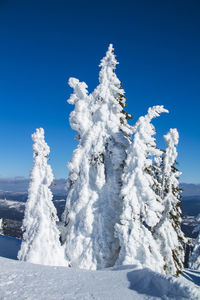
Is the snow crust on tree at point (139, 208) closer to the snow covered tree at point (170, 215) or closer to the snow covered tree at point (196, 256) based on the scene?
the snow covered tree at point (170, 215)

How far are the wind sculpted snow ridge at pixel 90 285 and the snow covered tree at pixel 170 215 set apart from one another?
10.8 meters

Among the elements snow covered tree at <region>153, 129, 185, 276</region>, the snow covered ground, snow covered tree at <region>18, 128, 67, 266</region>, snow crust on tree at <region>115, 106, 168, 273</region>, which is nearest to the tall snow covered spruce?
snow covered tree at <region>18, 128, 67, 266</region>

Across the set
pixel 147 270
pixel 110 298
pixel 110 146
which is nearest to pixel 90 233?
pixel 110 146

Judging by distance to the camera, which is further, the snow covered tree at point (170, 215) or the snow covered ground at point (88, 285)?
the snow covered tree at point (170, 215)

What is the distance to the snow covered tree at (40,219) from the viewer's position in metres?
14.8

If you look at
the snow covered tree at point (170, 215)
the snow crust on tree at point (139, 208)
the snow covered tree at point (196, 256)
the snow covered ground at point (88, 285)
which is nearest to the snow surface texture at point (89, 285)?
the snow covered ground at point (88, 285)

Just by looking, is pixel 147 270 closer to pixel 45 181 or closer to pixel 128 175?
pixel 128 175

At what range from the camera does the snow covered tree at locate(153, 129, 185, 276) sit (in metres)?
17.8

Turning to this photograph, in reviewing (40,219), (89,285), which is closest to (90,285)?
(89,285)

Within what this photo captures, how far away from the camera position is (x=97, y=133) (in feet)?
54.7

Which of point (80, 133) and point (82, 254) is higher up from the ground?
point (80, 133)

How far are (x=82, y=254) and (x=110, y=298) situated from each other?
9.95m

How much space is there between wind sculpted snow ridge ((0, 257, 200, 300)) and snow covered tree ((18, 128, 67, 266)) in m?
7.39

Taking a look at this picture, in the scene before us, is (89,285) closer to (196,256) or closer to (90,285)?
(90,285)
